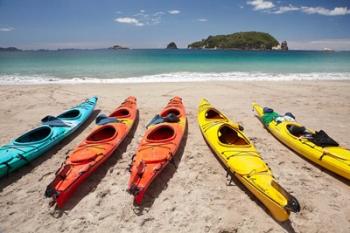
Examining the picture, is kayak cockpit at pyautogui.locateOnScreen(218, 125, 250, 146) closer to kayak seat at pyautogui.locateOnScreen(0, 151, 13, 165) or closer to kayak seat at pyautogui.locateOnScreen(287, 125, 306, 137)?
kayak seat at pyautogui.locateOnScreen(287, 125, 306, 137)

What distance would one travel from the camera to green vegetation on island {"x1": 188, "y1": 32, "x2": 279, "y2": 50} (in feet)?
389

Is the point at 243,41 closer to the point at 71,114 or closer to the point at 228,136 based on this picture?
the point at 71,114

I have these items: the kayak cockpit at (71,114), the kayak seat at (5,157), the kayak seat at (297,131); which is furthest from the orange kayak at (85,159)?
the kayak seat at (297,131)

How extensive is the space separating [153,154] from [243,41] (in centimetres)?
12768

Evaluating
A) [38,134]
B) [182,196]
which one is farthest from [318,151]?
[38,134]

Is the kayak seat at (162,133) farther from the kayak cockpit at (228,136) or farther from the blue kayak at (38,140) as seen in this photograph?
the blue kayak at (38,140)

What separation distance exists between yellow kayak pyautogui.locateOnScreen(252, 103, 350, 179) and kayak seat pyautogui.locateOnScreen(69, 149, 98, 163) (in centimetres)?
458

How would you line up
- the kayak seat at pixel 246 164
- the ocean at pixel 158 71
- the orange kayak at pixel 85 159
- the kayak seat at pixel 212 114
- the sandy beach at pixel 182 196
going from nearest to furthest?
the sandy beach at pixel 182 196
the orange kayak at pixel 85 159
the kayak seat at pixel 246 164
the kayak seat at pixel 212 114
the ocean at pixel 158 71

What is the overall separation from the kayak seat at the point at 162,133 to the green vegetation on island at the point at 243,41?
413 feet

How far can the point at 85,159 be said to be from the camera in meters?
4.36

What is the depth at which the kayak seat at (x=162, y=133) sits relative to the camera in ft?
18.2

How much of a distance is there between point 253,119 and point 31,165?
258 inches

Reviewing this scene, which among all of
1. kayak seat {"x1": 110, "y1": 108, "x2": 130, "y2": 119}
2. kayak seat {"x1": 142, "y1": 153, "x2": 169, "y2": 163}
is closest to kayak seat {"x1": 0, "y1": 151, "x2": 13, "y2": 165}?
kayak seat {"x1": 142, "y1": 153, "x2": 169, "y2": 163}

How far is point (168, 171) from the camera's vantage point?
4688 millimetres
